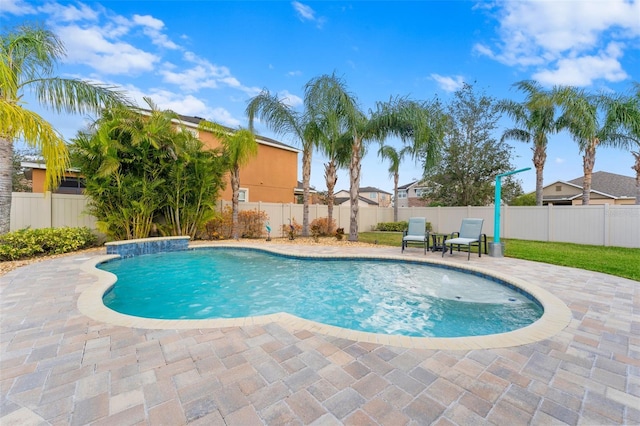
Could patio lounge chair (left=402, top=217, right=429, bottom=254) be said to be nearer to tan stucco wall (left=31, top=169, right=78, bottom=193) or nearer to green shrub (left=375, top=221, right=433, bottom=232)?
green shrub (left=375, top=221, right=433, bottom=232)

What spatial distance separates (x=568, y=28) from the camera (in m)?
9.24

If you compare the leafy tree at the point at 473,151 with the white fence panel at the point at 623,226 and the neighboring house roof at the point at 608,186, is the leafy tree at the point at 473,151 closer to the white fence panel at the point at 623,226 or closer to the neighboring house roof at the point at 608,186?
the white fence panel at the point at 623,226

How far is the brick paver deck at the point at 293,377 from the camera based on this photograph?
2004mm


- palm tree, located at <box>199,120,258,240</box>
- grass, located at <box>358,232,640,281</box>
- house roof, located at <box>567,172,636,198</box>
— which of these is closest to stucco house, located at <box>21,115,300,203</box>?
palm tree, located at <box>199,120,258,240</box>

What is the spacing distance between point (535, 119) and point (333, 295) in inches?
632

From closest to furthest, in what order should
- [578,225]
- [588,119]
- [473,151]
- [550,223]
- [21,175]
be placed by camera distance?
[578,225] < [588,119] < [550,223] < [473,151] < [21,175]

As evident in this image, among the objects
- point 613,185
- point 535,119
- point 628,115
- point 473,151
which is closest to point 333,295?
point 628,115

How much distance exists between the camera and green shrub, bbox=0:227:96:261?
7.69 metres

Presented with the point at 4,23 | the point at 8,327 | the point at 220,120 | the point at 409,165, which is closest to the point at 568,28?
the point at 409,165

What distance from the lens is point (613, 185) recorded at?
26.1 metres

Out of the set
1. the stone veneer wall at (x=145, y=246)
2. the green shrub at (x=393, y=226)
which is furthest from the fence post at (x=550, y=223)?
the stone veneer wall at (x=145, y=246)

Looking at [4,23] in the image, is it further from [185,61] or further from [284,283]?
[284,283]

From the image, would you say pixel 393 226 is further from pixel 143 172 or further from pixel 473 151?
pixel 143 172

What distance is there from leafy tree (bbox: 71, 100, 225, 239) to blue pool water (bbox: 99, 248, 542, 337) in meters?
2.61
